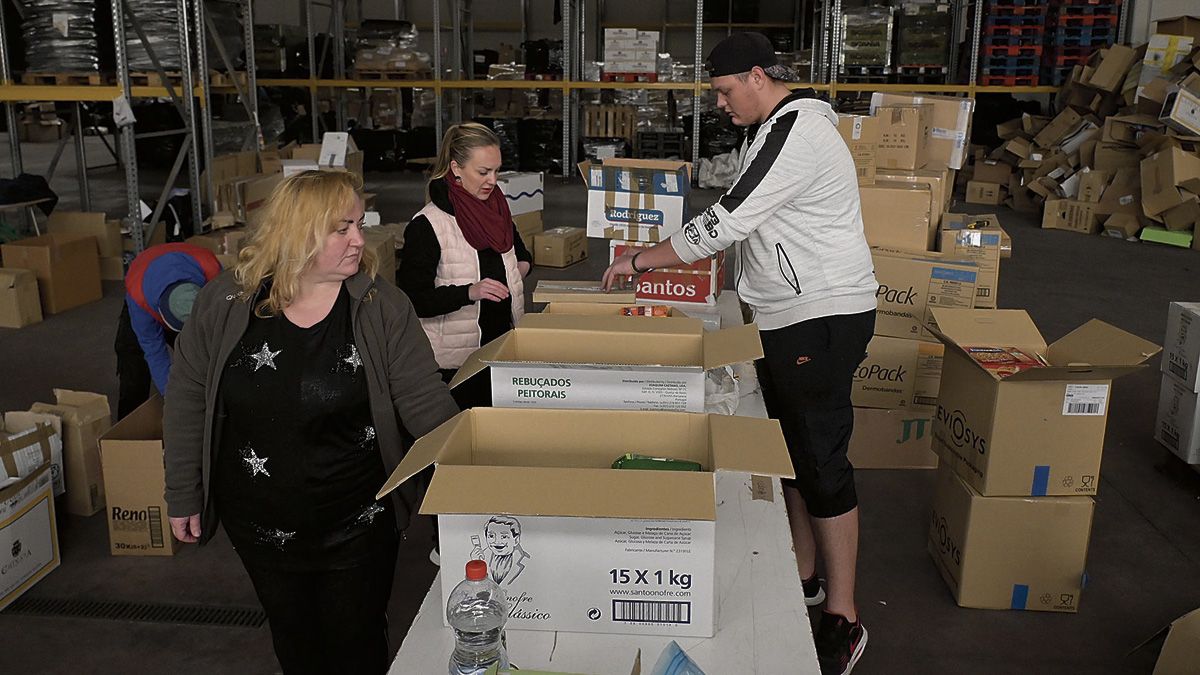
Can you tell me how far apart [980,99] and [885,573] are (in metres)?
10.9

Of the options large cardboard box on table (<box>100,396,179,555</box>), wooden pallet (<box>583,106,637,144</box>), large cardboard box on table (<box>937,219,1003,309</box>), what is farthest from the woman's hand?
wooden pallet (<box>583,106,637,144</box>)

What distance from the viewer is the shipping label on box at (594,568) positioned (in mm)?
1393

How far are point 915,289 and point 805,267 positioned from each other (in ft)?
5.49

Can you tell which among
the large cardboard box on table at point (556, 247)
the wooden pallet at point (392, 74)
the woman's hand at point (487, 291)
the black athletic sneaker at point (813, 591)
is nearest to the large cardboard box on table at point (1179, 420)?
the black athletic sneaker at point (813, 591)

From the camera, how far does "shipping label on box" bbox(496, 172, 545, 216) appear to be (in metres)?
7.89

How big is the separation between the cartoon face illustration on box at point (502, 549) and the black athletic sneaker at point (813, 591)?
1655 mm

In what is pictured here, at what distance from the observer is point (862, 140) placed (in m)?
4.18

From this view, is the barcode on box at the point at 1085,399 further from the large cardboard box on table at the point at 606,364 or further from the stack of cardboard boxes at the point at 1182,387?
the stack of cardboard boxes at the point at 1182,387

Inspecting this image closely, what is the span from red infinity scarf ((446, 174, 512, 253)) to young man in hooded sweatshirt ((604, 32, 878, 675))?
2.10 feet

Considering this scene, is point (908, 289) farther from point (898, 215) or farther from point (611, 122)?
point (611, 122)

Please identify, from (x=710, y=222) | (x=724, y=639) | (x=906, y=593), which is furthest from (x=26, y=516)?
(x=906, y=593)

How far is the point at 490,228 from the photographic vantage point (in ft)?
9.83

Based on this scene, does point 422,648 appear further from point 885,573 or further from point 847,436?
point 885,573

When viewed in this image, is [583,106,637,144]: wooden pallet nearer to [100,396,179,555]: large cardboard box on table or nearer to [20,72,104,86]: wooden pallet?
[20,72,104,86]: wooden pallet
